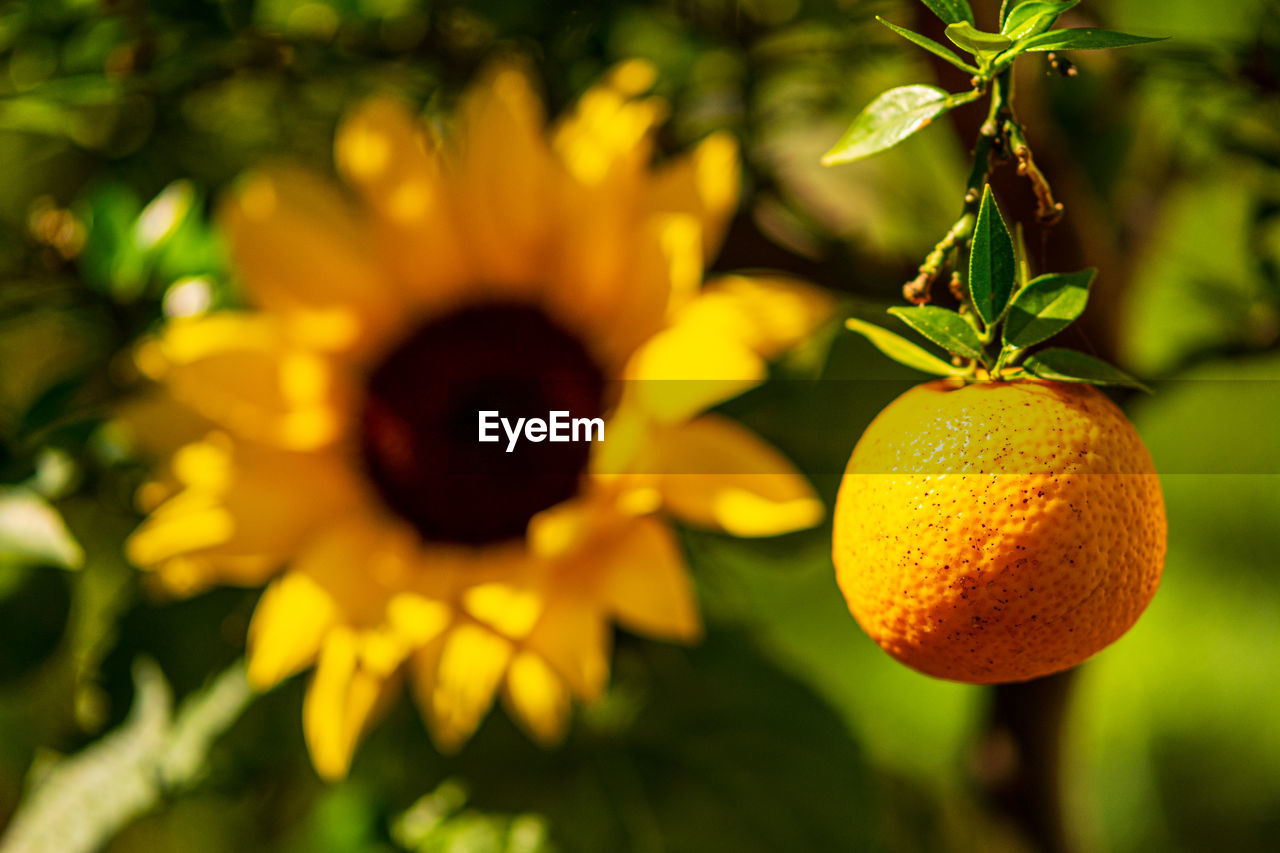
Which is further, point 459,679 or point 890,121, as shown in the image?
point 459,679

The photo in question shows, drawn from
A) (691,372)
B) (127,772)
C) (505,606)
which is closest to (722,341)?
(691,372)

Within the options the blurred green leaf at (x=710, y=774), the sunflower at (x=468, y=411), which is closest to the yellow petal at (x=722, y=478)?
the sunflower at (x=468, y=411)

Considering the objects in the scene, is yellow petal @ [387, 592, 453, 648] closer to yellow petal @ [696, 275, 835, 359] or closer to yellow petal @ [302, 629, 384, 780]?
yellow petal @ [302, 629, 384, 780]

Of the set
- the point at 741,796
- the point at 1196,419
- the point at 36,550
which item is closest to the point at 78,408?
the point at 36,550

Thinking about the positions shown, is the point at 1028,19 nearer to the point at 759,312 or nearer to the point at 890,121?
the point at 890,121

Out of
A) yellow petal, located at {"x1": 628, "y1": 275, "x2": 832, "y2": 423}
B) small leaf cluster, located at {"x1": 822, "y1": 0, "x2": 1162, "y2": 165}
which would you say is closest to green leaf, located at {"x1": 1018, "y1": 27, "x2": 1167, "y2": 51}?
small leaf cluster, located at {"x1": 822, "y1": 0, "x2": 1162, "y2": 165}

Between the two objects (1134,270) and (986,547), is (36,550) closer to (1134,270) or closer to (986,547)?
(986,547)
